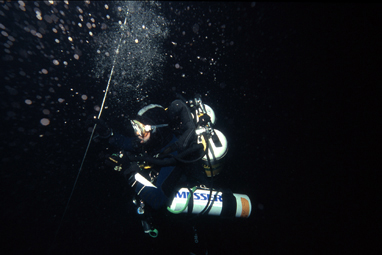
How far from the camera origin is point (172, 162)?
153 centimetres

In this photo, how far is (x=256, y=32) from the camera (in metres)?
2.99

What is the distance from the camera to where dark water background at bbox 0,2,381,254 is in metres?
2.17

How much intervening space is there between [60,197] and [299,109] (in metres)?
6.22

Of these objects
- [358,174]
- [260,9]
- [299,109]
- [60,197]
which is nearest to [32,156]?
[60,197]

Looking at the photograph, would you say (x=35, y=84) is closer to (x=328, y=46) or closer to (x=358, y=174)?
(x=328, y=46)

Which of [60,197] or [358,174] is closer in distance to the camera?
[60,197]

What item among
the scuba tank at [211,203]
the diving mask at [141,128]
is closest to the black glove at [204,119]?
the diving mask at [141,128]

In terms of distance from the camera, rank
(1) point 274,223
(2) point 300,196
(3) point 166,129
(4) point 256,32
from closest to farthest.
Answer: (3) point 166,129
(4) point 256,32
(1) point 274,223
(2) point 300,196

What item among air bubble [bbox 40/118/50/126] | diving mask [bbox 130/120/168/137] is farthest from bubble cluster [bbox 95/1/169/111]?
diving mask [bbox 130/120/168/137]

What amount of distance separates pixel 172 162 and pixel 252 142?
9.71ft

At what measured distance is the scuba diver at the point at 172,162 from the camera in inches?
62.4

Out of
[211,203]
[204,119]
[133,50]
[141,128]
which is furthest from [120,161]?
[133,50]

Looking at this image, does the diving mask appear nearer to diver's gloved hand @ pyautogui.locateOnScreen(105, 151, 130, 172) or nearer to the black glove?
diver's gloved hand @ pyautogui.locateOnScreen(105, 151, 130, 172)

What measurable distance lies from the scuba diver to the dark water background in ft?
1.48
